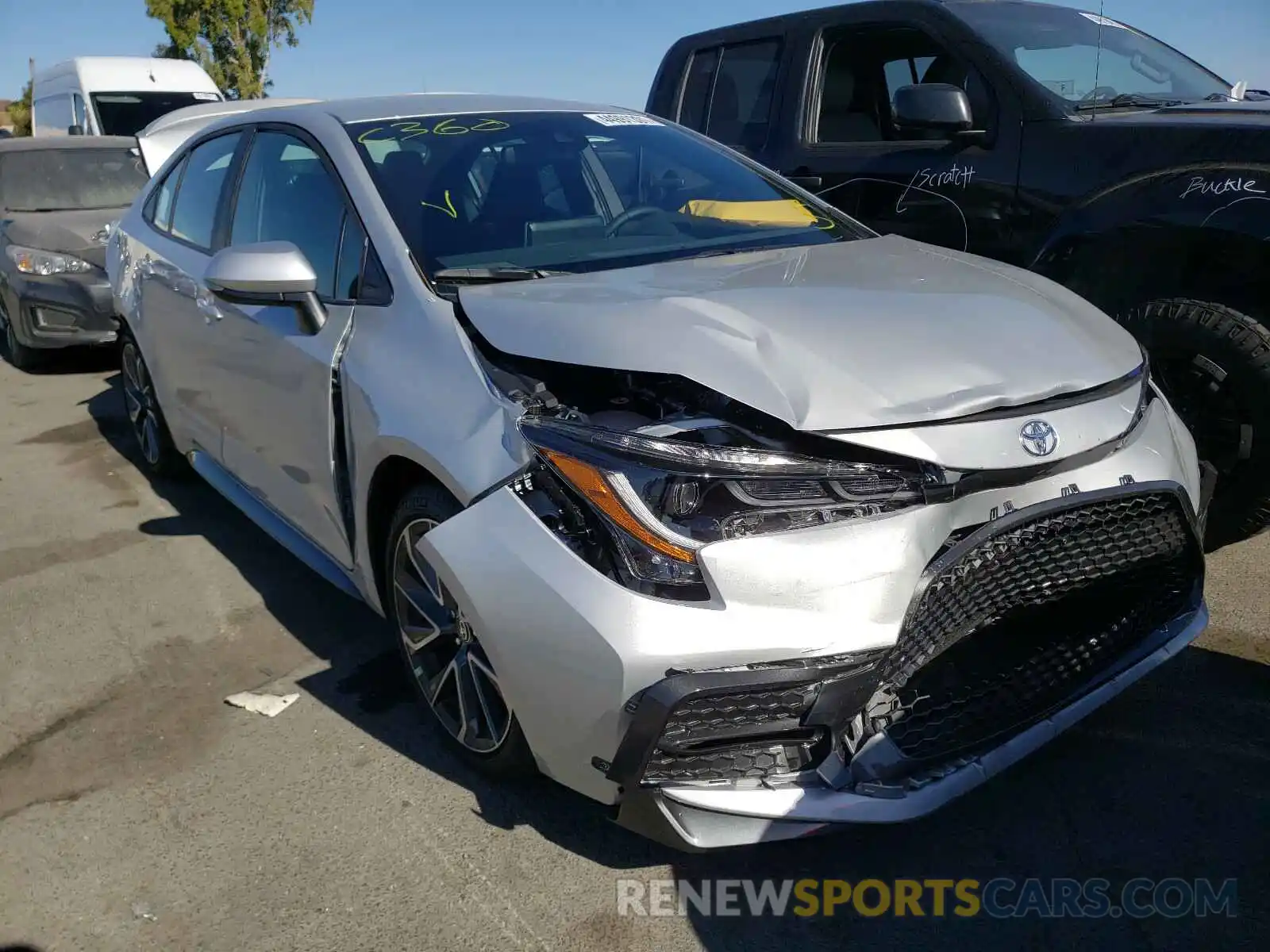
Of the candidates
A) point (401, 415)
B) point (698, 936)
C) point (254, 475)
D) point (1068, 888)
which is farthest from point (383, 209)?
point (1068, 888)

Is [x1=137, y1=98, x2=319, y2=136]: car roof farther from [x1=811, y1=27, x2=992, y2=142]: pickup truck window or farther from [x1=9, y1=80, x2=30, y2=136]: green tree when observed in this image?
[x1=9, y1=80, x2=30, y2=136]: green tree

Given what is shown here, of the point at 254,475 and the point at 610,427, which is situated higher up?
the point at 610,427

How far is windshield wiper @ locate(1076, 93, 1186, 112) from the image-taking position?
4191mm

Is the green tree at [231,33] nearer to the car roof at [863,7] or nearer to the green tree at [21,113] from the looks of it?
the green tree at [21,113]

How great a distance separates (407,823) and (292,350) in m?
1.42

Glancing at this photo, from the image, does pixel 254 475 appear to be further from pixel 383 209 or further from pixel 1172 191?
pixel 1172 191

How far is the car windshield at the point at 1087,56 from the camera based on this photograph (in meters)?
4.33

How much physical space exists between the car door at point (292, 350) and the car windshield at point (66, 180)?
5953 millimetres

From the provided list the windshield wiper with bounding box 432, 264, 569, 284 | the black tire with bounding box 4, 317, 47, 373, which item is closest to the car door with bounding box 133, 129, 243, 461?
the windshield wiper with bounding box 432, 264, 569, 284

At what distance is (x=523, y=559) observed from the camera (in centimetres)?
221

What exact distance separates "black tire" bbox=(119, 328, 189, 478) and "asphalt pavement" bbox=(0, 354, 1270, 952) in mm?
1415

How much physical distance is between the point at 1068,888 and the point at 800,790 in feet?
2.39

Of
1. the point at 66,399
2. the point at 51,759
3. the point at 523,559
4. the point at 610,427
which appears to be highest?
the point at 610,427

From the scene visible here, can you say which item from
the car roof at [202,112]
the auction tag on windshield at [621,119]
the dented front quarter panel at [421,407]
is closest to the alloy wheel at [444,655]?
the dented front quarter panel at [421,407]
